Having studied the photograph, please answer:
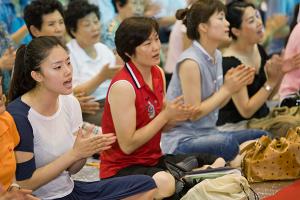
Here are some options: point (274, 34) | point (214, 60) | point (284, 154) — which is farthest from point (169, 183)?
point (274, 34)

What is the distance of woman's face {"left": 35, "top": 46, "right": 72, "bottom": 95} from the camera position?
7.87 ft

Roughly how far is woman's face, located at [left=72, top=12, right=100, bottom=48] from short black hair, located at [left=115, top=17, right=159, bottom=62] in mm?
1079

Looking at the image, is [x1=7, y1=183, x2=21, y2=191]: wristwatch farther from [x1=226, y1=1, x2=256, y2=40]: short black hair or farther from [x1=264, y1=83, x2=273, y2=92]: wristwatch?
[x1=226, y1=1, x2=256, y2=40]: short black hair

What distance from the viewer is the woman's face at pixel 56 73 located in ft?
7.87

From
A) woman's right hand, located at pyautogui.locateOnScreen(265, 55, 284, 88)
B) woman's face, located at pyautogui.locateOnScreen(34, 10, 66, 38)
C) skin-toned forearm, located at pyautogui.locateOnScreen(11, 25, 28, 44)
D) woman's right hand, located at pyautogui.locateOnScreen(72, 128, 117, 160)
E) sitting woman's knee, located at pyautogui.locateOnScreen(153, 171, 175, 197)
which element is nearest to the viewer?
woman's right hand, located at pyautogui.locateOnScreen(72, 128, 117, 160)

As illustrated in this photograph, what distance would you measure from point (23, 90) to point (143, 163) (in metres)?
0.68

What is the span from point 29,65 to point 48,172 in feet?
1.41

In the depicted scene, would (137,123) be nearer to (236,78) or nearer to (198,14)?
(236,78)

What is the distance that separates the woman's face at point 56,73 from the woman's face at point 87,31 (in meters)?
1.39

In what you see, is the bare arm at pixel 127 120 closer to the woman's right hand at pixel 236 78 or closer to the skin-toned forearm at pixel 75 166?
the skin-toned forearm at pixel 75 166

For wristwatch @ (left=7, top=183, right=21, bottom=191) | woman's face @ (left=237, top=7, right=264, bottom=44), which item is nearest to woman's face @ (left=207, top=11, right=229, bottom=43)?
woman's face @ (left=237, top=7, right=264, bottom=44)

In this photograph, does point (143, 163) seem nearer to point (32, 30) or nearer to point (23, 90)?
point (23, 90)

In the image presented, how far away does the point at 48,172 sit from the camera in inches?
90.9

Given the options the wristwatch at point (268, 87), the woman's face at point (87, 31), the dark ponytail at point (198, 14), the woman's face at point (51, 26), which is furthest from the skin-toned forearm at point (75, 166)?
the woman's face at point (87, 31)
